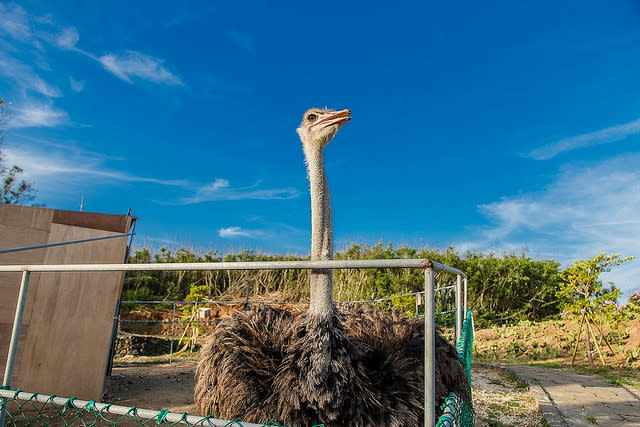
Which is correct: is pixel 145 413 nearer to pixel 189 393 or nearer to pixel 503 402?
pixel 189 393

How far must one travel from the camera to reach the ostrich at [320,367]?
222 cm

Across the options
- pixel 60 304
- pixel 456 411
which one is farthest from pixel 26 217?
pixel 456 411

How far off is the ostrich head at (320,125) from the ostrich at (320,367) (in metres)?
0.51

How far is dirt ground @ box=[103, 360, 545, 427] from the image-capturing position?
5.21m

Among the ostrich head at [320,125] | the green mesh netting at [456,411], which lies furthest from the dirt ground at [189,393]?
the ostrich head at [320,125]

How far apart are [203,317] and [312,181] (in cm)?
863

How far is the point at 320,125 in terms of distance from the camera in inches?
124

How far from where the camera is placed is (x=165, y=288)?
1361 centimetres

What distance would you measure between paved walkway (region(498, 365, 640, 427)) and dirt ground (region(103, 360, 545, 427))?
→ 0.17 meters

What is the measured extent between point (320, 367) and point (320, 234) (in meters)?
0.81

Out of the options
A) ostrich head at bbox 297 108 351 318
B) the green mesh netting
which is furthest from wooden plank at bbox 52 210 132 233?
the green mesh netting

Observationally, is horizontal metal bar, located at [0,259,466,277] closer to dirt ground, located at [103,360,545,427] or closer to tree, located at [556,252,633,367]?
dirt ground, located at [103,360,545,427]

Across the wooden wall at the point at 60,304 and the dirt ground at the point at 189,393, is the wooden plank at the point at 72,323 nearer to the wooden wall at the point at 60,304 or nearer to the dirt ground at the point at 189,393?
the wooden wall at the point at 60,304

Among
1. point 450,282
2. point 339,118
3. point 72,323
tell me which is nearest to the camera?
point 339,118
